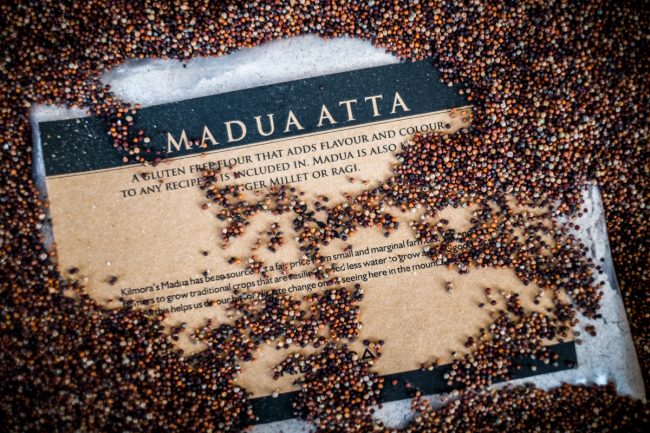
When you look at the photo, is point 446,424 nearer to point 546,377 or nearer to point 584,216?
point 546,377

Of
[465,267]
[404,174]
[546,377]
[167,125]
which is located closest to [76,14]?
[167,125]

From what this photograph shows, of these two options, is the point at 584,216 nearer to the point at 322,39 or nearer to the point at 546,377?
the point at 546,377

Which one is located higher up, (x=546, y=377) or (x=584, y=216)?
(x=584, y=216)

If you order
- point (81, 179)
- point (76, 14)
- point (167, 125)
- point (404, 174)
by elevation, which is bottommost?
point (404, 174)

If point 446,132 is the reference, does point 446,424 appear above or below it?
below

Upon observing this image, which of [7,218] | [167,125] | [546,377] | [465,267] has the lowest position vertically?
[546,377]

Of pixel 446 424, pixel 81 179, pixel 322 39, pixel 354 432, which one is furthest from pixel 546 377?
pixel 81 179

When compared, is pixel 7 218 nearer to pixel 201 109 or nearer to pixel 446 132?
pixel 201 109
